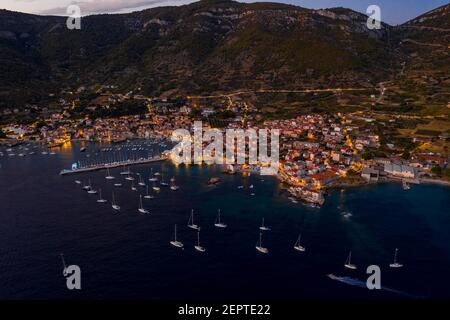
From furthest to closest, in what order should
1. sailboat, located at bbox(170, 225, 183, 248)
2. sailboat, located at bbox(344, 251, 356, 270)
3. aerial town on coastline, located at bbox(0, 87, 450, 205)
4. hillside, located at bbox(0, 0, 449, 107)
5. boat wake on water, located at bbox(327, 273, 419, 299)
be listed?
hillside, located at bbox(0, 0, 449, 107) < aerial town on coastline, located at bbox(0, 87, 450, 205) < sailboat, located at bbox(170, 225, 183, 248) < sailboat, located at bbox(344, 251, 356, 270) < boat wake on water, located at bbox(327, 273, 419, 299)

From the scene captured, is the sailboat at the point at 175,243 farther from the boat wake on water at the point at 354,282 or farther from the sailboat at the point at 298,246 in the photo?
the boat wake on water at the point at 354,282

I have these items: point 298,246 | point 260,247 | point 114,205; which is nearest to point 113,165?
point 114,205

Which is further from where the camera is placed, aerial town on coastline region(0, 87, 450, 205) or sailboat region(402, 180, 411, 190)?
aerial town on coastline region(0, 87, 450, 205)

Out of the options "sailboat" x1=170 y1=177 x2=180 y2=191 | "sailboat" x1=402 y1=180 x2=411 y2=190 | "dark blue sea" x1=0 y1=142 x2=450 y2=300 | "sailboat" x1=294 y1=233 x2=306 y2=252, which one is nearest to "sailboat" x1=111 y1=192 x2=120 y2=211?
"dark blue sea" x1=0 y1=142 x2=450 y2=300

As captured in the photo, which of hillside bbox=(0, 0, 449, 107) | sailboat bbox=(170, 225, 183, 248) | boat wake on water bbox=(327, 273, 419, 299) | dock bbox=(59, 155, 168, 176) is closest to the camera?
boat wake on water bbox=(327, 273, 419, 299)

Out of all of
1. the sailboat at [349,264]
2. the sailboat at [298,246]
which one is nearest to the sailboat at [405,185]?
the sailboat at [298,246]

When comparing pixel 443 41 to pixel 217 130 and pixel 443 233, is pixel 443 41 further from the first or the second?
pixel 443 233

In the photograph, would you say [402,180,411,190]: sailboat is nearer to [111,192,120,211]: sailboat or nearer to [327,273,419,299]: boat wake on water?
[327,273,419,299]: boat wake on water
